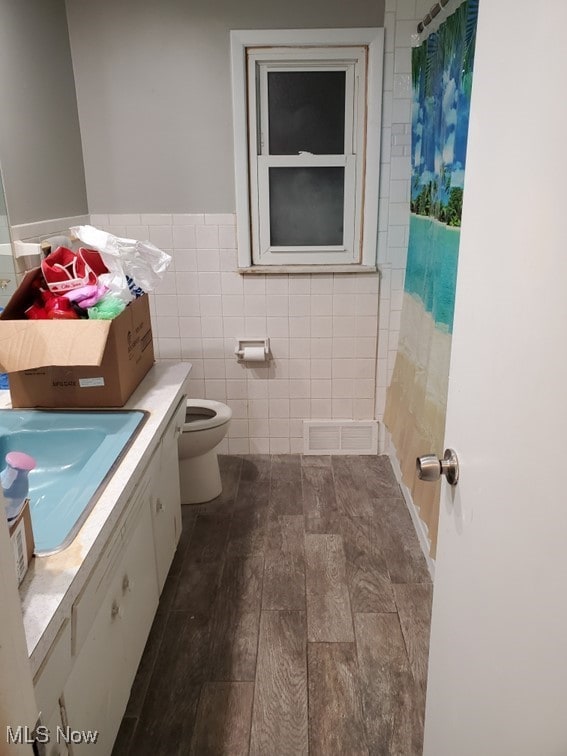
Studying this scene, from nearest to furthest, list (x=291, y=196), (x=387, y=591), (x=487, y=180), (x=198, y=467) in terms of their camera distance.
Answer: (x=487, y=180) → (x=387, y=591) → (x=198, y=467) → (x=291, y=196)

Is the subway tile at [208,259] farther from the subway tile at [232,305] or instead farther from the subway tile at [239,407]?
the subway tile at [239,407]

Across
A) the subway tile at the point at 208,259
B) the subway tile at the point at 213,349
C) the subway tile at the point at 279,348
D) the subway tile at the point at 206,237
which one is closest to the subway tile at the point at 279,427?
the subway tile at the point at 279,348

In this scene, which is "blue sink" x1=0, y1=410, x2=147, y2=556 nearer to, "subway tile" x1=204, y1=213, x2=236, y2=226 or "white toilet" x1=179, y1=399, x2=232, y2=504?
"white toilet" x1=179, y1=399, x2=232, y2=504

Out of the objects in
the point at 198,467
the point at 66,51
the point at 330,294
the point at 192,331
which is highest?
the point at 66,51

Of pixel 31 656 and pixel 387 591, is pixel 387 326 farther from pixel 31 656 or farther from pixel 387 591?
pixel 31 656

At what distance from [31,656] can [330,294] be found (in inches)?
95.1

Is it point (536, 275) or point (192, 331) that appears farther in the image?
point (192, 331)

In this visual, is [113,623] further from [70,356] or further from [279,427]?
[279,427]

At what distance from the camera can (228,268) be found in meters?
3.02

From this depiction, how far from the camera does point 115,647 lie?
4.55 feet

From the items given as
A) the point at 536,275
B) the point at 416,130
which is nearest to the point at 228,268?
the point at 416,130

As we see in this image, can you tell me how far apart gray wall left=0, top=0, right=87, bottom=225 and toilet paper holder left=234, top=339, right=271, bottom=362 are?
1065 mm

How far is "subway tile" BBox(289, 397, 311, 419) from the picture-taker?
3.21 meters

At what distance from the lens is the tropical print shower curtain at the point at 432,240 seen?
188 cm
